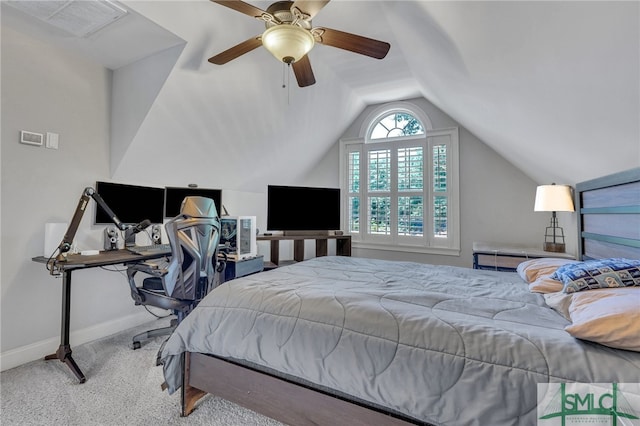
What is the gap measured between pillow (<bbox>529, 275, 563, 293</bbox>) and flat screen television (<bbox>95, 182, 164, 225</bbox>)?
3.19 m

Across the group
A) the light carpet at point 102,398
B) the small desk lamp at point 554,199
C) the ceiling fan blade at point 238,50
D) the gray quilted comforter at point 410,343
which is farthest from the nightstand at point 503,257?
the ceiling fan blade at point 238,50

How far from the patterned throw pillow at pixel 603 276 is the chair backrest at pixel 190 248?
2109mm

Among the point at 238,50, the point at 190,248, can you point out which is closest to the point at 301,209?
the point at 190,248

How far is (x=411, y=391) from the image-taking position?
99 cm

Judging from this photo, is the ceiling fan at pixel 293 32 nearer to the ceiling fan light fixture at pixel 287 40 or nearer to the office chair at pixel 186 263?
the ceiling fan light fixture at pixel 287 40

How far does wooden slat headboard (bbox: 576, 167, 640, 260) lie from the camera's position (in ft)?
5.18

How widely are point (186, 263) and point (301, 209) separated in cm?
200

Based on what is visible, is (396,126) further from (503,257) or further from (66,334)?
(66,334)

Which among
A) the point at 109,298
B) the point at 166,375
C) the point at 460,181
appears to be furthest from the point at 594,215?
the point at 109,298

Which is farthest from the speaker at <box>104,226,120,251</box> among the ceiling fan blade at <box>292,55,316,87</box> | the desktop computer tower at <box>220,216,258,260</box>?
the ceiling fan blade at <box>292,55,316,87</box>

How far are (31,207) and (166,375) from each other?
180 centimetres

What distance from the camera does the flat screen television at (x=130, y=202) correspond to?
8.57ft

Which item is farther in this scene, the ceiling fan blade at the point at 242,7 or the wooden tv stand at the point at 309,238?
the wooden tv stand at the point at 309,238

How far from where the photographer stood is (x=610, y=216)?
186 cm
